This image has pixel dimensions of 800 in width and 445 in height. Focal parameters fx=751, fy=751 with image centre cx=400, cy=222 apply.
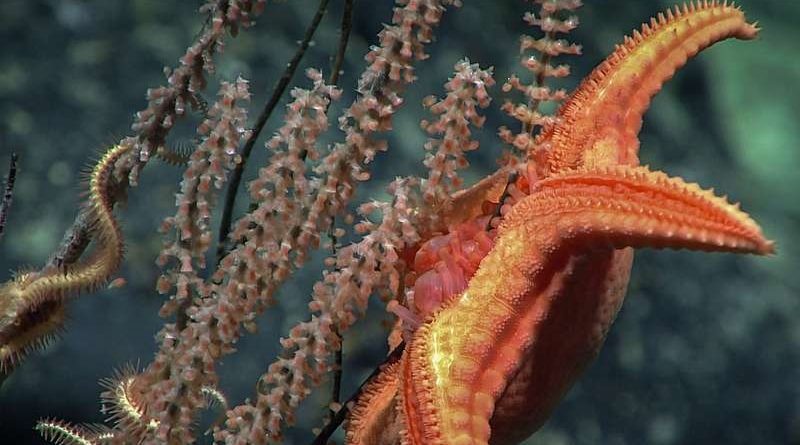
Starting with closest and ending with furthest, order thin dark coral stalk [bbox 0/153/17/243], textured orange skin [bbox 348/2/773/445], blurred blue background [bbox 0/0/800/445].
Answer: textured orange skin [bbox 348/2/773/445] → thin dark coral stalk [bbox 0/153/17/243] → blurred blue background [bbox 0/0/800/445]

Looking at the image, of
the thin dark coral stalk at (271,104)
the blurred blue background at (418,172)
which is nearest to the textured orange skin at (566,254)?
the thin dark coral stalk at (271,104)

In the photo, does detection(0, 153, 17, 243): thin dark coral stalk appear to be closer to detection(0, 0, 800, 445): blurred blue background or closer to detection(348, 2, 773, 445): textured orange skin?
detection(348, 2, 773, 445): textured orange skin

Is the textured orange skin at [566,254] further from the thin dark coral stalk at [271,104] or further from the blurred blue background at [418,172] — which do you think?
the blurred blue background at [418,172]

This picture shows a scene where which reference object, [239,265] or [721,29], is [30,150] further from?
[721,29]

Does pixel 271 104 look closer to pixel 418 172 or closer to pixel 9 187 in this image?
pixel 9 187

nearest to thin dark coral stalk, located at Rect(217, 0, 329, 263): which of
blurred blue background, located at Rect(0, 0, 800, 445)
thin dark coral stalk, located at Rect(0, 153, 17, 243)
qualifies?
thin dark coral stalk, located at Rect(0, 153, 17, 243)

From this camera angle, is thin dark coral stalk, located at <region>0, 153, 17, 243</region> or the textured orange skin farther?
thin dark coral stalk, located at <region>0, 153, 17, 243</region>

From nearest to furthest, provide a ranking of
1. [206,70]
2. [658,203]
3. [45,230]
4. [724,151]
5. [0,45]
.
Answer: [658,203]
[206,70]
[45,230]
[0,45]
[724,151]

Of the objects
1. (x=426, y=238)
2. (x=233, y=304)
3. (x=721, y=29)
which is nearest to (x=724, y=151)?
(x=721, y=29)
